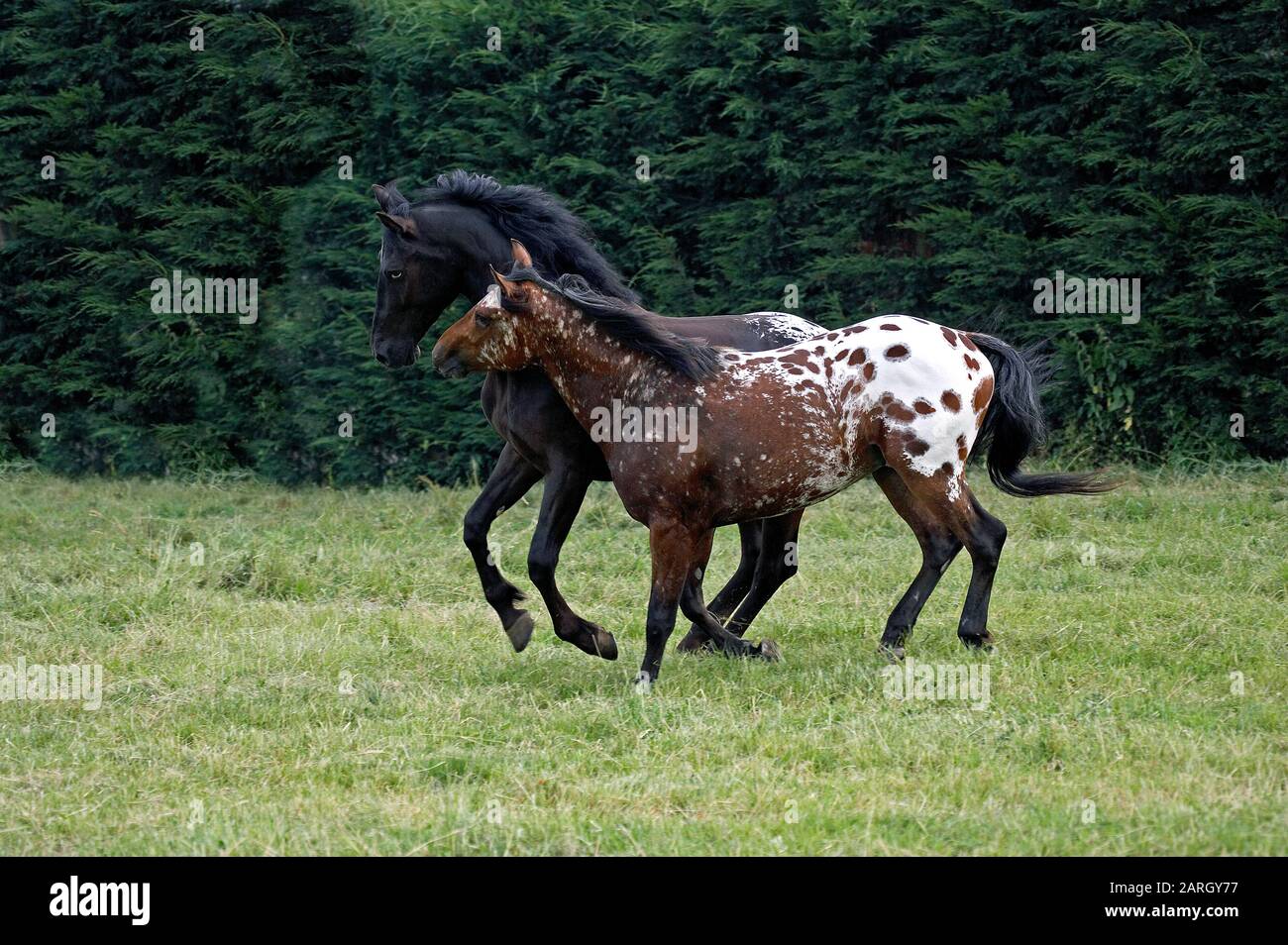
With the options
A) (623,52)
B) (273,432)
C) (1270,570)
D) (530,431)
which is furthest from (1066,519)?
(273,432)

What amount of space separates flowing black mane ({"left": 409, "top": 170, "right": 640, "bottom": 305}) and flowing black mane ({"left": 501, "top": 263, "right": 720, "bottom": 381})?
0.51 metres

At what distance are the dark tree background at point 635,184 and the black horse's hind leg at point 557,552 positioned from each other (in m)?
4.75

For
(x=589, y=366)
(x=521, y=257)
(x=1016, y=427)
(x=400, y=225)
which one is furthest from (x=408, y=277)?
(x=1016, y=427)

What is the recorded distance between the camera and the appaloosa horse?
5848mm

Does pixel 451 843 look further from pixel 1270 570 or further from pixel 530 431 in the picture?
pixel 1270 570

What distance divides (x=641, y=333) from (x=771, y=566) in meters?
1.43

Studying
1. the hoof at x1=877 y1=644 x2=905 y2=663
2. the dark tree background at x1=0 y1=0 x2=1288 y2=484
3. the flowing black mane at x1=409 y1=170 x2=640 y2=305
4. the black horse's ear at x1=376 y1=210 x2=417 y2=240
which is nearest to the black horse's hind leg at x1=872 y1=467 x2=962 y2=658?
the hoof at x1=877 y1=644 x2=905 y2=663

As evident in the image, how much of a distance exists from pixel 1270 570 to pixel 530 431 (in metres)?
3.97

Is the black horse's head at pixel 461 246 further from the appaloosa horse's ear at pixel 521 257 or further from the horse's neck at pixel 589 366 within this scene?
the horse's neck at pixel 589 366

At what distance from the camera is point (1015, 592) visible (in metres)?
7.49

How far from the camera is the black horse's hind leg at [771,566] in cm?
674

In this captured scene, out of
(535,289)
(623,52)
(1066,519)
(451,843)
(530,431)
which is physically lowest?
(451,843)

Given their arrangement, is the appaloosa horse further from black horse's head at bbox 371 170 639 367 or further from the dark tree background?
the dark tree background
